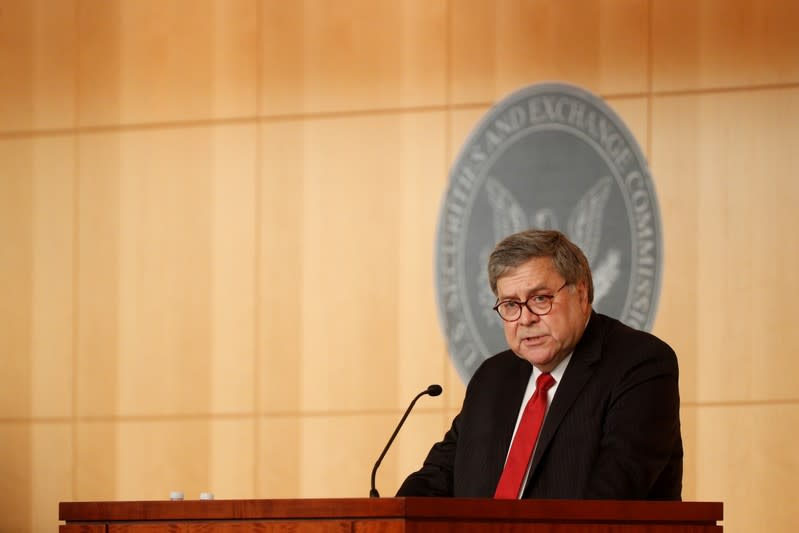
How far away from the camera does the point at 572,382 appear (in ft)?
10.8

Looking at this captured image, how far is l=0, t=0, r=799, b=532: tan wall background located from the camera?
16.6ft

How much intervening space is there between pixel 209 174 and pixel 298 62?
690 millimetres

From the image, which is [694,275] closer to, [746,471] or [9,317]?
[746,471]

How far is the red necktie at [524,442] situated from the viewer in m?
3.25

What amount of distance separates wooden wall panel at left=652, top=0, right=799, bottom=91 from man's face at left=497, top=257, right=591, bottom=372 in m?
2.11

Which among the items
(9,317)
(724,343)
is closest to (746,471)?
(724,343)

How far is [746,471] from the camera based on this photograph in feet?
16.4

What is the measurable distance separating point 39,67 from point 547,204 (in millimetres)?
2716

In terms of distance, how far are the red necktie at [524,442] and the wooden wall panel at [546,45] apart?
2233mm

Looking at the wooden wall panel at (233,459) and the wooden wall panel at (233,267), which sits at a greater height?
the wooden wall panel at (233,267)

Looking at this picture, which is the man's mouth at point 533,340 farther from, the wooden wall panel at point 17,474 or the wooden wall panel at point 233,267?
the wooden wall panel at point 17,474

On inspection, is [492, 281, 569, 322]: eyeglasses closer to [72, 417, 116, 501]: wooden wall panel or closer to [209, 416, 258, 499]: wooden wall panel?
[209, 416, 258, 499]: wooden wall panel

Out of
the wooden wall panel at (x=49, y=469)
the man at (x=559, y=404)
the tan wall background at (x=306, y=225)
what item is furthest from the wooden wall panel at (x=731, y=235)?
the wooden wall panel at (x=49, y=469)

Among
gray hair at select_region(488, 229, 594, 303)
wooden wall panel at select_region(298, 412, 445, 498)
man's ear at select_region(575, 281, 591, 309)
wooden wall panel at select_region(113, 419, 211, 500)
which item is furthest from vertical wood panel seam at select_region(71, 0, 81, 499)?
man's ear at select_region(575, 281, 591, 309)
